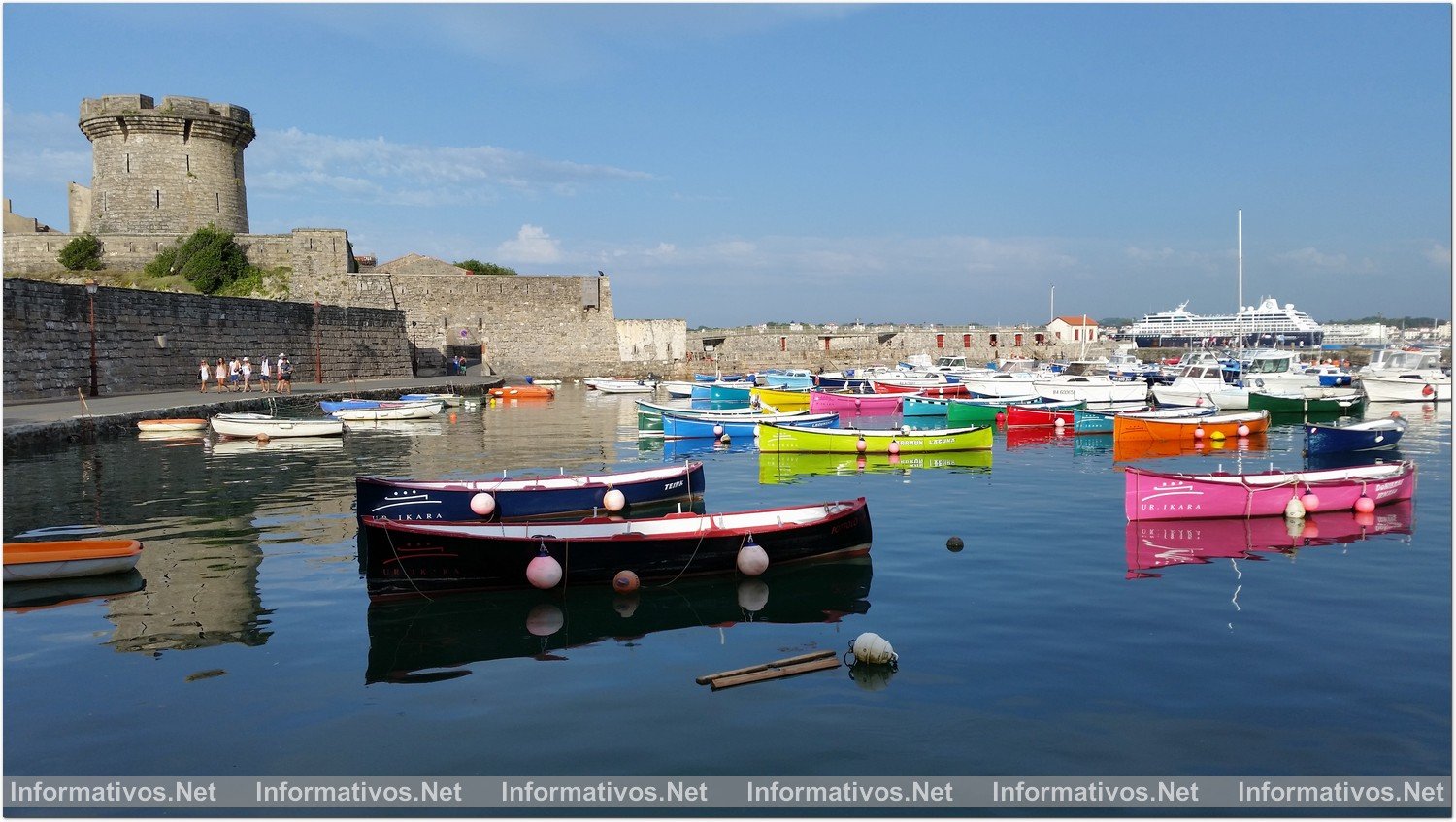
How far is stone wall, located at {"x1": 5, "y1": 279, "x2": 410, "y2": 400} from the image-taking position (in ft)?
72.5

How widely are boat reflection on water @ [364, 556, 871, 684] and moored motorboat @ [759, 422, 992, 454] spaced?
1008 cm


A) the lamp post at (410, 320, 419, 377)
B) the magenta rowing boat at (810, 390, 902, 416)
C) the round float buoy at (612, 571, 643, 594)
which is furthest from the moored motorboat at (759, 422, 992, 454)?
the lamp post at (410, 320, 419, 377)

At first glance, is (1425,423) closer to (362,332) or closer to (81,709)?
(81,709)

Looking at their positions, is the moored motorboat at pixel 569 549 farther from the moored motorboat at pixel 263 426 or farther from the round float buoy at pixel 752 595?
the moored motorboat at pixel 263 426

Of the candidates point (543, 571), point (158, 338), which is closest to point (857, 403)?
point (158, 338)

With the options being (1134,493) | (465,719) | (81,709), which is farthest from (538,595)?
(1134,493)

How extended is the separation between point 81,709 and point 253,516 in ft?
22.3

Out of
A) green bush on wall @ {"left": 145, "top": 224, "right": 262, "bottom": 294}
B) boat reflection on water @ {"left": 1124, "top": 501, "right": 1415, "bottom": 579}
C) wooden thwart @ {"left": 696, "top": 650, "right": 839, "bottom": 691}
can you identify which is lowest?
boat reflection on water @ {"left": 1124, "top": 501, "right": 1415, "bottom": 579}

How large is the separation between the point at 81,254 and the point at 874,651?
42.8 meters

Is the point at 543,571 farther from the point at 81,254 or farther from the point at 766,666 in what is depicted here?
the point at 81,254

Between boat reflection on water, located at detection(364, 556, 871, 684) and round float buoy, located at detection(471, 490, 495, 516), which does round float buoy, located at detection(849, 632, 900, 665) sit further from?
round float buoy, located at detection(471, 490, 495, 516)

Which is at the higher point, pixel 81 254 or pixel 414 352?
pixel 81 254

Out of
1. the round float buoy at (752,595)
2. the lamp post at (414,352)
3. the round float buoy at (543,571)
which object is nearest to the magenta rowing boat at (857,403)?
the round float buoy at (752,595)

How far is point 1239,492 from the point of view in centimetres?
1232
